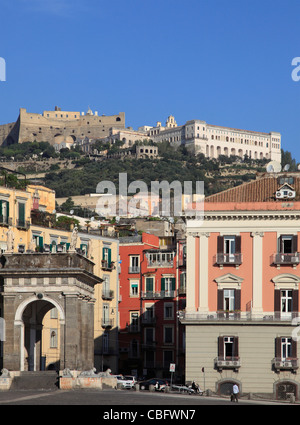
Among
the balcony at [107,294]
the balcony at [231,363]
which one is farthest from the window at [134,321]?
the balcony at [231,363]

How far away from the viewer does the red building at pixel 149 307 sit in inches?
4026

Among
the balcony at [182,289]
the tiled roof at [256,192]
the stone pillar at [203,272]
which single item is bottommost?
the balcony at [182,289]

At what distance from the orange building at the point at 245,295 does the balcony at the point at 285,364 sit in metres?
0.07

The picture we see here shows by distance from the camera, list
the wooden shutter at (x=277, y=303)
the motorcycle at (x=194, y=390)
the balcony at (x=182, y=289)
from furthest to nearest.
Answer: the balcony at (x=182, y=289), the wooden shutter at (x=277, y=303), the motorcycle at (x=194, y=390)

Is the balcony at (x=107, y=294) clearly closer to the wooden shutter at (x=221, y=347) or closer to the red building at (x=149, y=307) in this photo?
the red building at (x=149, y=307)

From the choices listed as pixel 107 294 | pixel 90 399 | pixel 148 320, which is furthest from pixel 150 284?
pixel 90 399

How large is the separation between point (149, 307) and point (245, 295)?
79.6 ft

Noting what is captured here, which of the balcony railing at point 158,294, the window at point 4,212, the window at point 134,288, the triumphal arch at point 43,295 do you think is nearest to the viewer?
the triumphal arch at point 43,295

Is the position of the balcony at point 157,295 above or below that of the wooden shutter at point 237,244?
below

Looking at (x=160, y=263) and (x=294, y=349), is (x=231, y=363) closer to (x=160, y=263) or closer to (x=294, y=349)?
(x=294, y=349)

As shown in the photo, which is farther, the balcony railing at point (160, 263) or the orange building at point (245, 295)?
Result: the balcony railing at point (160, 263)
